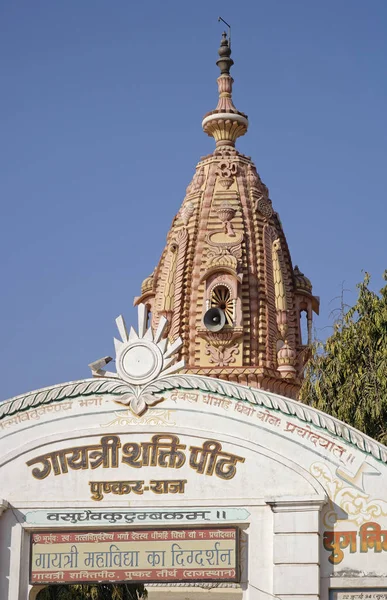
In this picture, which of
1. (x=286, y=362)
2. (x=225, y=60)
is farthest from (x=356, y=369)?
(x=225, y=60)

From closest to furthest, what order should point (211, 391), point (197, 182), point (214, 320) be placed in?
point (211, 391), point (214, 320), point (197, 182)

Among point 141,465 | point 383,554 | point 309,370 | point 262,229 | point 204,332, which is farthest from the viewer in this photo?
point 262,229

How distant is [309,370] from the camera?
27.0m

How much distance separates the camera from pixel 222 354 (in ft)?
110

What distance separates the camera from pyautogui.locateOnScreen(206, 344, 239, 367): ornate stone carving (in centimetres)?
3331

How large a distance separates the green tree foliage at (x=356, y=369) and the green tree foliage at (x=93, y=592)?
6443 mm

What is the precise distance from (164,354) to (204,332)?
53.5 feet

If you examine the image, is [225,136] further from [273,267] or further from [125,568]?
[125,568]

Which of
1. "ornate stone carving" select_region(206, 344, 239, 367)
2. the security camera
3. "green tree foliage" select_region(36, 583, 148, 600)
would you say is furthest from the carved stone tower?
the security camera

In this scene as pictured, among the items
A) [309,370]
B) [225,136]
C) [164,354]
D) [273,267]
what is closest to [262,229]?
[273,267]

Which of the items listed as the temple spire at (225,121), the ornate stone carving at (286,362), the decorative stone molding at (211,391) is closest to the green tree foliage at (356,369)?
the ornate stone carving at (286,362)

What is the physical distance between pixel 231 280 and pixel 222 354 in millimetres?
2220

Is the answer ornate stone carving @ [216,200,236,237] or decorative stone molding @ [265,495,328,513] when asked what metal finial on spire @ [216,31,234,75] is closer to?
ornate stone carving @ [216,200,236,237]

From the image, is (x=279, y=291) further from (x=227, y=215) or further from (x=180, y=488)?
(x=180, y=488)
